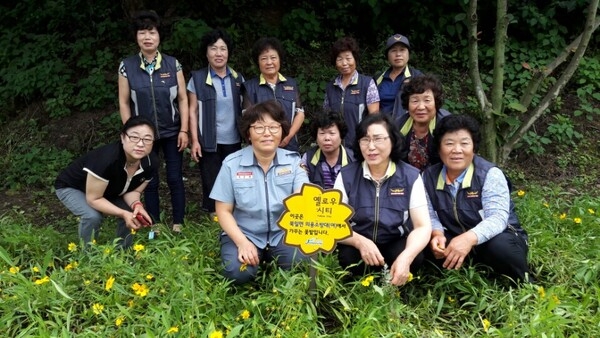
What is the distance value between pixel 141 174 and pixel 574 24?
5531 millimetres

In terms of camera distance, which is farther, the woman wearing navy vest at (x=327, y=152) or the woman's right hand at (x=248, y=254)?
the woman wearing navy vest at (x=327, y=152)

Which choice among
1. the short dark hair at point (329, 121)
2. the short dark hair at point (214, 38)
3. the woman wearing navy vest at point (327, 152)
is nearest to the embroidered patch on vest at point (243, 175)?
the woman wearing navy vest at point (327, 152)

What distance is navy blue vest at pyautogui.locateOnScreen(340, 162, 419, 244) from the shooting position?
297 centimetres

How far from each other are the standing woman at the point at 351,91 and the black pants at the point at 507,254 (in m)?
1.34

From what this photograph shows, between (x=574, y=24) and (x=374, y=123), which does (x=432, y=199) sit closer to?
(x=374, y=123)

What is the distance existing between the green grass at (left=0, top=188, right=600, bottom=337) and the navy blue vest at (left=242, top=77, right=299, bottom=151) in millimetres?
1251

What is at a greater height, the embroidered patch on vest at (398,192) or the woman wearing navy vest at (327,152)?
the woman wearing navy vest at (327,152)

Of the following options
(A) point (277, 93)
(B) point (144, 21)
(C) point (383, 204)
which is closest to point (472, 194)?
(C) point (383, 204)

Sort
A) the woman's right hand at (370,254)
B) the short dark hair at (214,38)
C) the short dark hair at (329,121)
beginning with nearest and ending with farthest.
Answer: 1. the woman's right hand at (370,254)
2. the short dark hair at (329,121)
3. the short dark hair at (214,38)

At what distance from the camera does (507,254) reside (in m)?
2.96

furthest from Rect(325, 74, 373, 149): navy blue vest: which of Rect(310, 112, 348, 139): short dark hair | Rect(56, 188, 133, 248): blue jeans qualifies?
Rect(56, 188, 133, 248): blue jeans

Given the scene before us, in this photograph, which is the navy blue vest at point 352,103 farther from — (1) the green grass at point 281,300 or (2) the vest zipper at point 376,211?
(1) the green grass at point 281,300

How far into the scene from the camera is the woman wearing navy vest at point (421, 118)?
337cm

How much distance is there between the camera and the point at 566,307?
2789 mm
